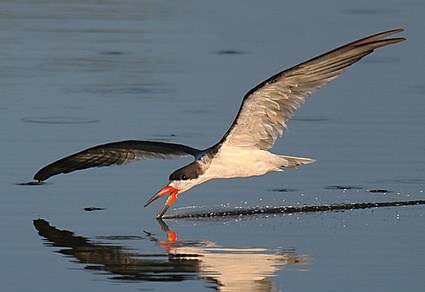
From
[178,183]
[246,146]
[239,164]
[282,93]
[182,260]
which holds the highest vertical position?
[282,93]

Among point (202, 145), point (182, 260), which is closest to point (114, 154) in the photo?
point (202, 145)

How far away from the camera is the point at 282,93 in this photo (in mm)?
10016

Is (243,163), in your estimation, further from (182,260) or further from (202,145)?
(182,260)

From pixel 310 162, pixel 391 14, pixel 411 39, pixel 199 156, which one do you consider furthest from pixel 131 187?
pixel 391 14

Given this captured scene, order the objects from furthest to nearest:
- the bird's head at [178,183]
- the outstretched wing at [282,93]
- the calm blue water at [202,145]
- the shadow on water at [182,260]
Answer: the bird's head at [178,183] → the outstretched wing at [282,93] → the calm blue water at [202,145] → the shadow on water at [182,260]

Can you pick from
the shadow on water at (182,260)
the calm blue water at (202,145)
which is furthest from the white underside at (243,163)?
the shadow on water at (182,260)

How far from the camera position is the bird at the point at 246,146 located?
32.3ft

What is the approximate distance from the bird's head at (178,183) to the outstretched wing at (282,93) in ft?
1.30

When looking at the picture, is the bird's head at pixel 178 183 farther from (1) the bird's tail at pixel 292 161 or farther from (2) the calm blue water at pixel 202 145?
(1) the bird's tail at pixel 292 161

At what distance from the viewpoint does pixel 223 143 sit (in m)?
10.5

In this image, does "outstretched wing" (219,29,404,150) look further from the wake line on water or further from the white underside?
the wake line on water

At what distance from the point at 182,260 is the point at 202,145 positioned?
3.06 metres

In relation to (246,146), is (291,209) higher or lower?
lower

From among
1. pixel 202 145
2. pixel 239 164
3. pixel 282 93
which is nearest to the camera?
pixel 282 93
